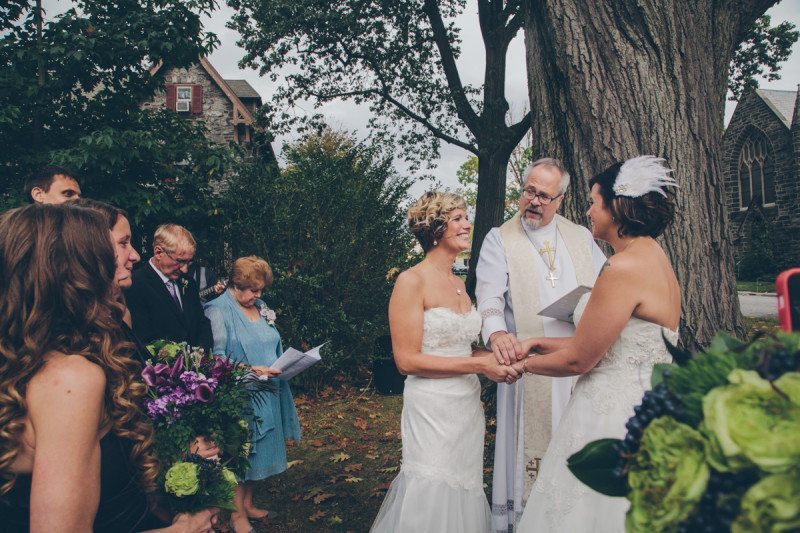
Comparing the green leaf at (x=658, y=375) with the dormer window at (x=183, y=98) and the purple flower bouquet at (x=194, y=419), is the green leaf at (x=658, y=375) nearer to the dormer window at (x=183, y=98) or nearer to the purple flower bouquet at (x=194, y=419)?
the purple flower bouquet at (x=194, y=419)

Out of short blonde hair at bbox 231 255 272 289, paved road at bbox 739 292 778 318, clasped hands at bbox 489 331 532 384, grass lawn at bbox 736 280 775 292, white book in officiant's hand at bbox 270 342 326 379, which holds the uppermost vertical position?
short blonde hair at bbox 231 255 272 289

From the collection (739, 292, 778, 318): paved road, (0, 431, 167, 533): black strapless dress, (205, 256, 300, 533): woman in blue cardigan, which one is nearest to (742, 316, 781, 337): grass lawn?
(739, 292, 778, 318): paved road

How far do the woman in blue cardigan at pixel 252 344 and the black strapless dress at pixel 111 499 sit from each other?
286 centimetres

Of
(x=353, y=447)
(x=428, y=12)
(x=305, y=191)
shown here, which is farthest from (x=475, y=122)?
(x=353, y=447)

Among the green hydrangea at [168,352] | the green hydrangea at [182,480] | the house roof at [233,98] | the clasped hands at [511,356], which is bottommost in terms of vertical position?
the green hydrangea at [182,480]

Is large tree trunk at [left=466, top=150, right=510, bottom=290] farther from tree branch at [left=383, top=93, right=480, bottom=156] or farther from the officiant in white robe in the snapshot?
the officiant in white robe

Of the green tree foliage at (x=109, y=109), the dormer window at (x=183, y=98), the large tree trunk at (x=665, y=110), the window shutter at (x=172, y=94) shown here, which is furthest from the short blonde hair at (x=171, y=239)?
the window shutter at (x=172, y=94)

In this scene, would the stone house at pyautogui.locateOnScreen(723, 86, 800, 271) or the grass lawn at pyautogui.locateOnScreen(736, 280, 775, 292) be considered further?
the stone house at pyautogui.locateOnScreen(723, 86, 800, 271)

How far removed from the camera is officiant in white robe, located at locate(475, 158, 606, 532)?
3.70 meters

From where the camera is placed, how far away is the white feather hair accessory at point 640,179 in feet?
8.63

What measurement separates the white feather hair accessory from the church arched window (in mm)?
35888

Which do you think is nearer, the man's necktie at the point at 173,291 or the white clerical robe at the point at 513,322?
the white clerical robe at the point at 513,322

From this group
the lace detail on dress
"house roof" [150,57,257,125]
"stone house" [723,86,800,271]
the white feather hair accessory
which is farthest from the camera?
"stone house" [723,86,800,271]

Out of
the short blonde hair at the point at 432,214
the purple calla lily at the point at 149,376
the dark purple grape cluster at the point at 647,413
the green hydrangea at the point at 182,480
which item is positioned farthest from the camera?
the short blonde hair at the point at 432,214
